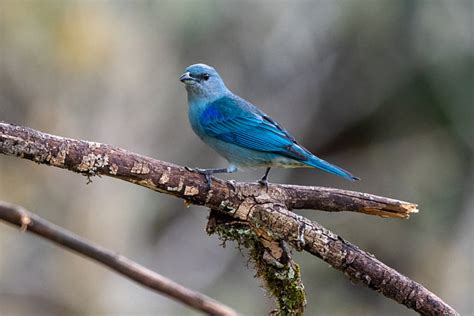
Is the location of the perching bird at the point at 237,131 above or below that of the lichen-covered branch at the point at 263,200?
above

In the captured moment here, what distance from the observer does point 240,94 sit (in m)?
9.92

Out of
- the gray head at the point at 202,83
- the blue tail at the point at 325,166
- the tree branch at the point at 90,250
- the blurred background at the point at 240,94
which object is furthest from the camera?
the blurred background at the point at 240,94

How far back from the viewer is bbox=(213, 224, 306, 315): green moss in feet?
11.9

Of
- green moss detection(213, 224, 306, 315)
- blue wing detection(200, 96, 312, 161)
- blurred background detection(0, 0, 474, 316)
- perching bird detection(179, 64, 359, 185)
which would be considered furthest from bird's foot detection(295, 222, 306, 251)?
blurred background detection(0, 0, 474, 316)

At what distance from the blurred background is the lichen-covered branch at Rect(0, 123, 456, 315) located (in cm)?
510

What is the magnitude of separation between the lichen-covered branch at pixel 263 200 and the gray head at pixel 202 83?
1.53 m

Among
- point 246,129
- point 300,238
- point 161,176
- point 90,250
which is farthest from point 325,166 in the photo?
point 90,250

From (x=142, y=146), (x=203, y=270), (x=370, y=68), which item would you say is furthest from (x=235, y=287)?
(x=370, y=68)

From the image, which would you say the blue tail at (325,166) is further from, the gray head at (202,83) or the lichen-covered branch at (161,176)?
the gray head at (202,83)

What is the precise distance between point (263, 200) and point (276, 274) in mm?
389

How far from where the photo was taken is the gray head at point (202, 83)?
518cm

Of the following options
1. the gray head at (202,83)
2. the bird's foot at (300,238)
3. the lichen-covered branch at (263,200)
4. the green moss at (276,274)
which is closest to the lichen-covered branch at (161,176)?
the lichen-covered branch at (263,200)

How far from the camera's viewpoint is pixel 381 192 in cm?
1008

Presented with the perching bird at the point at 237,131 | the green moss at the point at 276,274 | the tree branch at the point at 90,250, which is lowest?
the tree branch at the point at 90,250
